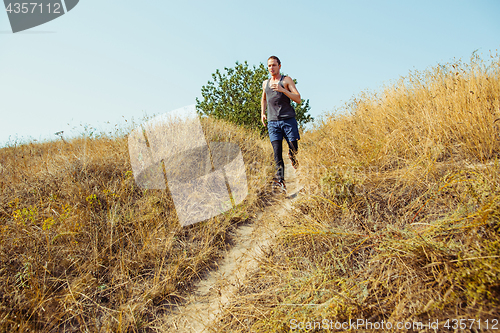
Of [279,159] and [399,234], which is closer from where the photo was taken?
[399,234]

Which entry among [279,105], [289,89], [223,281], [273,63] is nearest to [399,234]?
[223,281]

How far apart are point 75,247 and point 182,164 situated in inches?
86.1

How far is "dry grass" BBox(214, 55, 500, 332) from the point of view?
160cm

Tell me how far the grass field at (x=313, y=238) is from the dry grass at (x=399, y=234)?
0.01m

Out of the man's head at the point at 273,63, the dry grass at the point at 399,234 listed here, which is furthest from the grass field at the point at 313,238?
the man's head at the point at 273,63

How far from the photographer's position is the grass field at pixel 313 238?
1.71 m

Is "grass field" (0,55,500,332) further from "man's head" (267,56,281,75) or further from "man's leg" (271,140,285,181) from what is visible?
"man's head" (267,56,281,75)

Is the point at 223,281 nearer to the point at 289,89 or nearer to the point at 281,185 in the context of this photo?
the point at 281,185

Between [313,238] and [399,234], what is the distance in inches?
30.2

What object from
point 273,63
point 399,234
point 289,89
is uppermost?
point 273,63

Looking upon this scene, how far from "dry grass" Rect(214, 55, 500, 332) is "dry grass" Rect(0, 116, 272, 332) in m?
0.87

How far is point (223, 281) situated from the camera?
2.64 metres

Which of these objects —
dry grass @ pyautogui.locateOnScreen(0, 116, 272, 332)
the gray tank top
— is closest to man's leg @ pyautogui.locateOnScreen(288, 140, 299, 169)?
the gray tank top

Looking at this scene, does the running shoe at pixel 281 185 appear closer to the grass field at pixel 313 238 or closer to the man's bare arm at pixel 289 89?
the grass field at pixel 313 238
